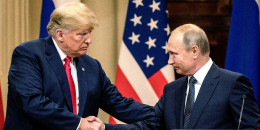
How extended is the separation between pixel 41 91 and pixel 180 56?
90cm

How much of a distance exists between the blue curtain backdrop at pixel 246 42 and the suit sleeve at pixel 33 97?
5.57 feet

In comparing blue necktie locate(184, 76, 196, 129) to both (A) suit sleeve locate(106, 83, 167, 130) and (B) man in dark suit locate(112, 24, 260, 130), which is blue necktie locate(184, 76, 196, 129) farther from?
(A) suit sleeve locate(106, 83, 167, 130)

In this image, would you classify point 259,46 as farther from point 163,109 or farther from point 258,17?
point 163,109

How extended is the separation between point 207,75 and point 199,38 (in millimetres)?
238

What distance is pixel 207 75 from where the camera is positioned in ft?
8.63

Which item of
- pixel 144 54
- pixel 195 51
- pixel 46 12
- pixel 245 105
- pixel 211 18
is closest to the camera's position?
pixel 245 105

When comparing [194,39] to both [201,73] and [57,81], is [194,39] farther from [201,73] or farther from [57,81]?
[57,81]

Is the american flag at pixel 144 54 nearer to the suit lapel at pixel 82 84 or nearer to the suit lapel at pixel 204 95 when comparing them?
the suit lapel at pixel 82 84

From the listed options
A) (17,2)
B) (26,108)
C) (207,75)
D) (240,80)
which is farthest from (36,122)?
(17,2)

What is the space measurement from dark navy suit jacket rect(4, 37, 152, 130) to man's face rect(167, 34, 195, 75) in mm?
592

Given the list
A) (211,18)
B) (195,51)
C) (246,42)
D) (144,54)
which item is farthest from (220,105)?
(211,18)

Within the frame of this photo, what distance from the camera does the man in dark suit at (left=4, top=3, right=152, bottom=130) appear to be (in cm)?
255

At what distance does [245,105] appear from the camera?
95.0 inches

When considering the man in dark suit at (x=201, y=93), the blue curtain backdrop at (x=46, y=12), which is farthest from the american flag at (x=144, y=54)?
the man in dark suit at (x=201, y=93)
